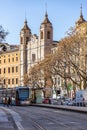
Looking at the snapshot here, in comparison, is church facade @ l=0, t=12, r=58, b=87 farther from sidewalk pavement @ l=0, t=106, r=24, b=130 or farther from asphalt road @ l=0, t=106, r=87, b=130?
sidewalk pavement @ l=0, t=106, r=24, b=130

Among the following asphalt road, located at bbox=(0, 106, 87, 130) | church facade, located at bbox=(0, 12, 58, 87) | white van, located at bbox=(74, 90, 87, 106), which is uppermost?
church facade, located at bbox=(0, 12, 58, 87)

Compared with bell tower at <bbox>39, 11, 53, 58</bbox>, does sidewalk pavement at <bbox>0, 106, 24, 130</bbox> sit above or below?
below

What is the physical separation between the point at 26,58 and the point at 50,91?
3612 cm

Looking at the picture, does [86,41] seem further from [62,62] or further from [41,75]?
[41,75]

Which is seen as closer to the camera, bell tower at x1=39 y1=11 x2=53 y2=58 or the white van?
the white van

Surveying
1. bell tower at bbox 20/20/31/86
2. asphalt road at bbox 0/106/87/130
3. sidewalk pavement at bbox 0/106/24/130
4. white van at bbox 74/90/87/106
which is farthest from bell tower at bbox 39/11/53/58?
sidewalk pavement at bbox 0/106/24/130

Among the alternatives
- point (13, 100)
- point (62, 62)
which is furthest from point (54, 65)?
point (13, 100)

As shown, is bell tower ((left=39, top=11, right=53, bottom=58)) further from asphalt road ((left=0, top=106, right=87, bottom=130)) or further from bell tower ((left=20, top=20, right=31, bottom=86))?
asphalt road ((left=0, top=106, right=87, bottom=130))

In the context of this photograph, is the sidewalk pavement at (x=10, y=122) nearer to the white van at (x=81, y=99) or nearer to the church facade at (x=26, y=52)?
the white van at (x=81, y=99)

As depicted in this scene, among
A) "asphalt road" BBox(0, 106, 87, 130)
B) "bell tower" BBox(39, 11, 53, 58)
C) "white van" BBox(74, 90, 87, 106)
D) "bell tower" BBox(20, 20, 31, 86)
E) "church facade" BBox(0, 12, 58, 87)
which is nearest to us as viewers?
"asphalt road" BBox(0, 106, 87, 130)

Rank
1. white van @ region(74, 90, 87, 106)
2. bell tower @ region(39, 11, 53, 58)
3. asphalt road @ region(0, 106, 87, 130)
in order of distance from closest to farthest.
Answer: asphalt road @ region(0, 106, 87, 130) < white van @ region(74, 90, 87, 106) < bell tower @ region(39, 11, 53, 58)

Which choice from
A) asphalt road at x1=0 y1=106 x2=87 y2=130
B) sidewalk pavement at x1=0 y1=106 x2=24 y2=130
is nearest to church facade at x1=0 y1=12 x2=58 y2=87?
asphalt road at x1=0 y1=106 x2=87 y2=130

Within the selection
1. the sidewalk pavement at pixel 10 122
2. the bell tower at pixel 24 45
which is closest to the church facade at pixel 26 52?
the bell tower at pixel 24 45

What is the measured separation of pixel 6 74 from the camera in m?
167
